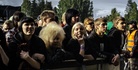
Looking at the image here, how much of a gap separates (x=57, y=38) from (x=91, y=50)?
42.8 inches

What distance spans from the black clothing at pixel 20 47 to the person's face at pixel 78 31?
1127 mm

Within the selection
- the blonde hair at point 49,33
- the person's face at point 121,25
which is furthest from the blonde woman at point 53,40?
the person's face at point 121,25

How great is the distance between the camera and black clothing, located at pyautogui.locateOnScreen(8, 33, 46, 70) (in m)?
4.43

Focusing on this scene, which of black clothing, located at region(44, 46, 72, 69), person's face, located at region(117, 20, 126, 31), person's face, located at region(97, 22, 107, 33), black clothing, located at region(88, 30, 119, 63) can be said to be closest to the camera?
black clothing, located at region(44, 46, 72, 69)

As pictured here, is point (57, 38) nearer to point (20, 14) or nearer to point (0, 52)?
point (0, 52)

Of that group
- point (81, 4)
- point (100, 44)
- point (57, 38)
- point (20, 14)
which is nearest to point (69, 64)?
point (57, 38)

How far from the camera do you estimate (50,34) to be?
4969 mm

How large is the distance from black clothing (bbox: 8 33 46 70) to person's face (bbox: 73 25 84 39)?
1.13 m

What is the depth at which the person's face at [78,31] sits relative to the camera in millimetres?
5715

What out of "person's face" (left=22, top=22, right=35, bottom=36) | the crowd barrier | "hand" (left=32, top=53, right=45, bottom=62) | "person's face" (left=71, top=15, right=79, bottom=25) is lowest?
the crowd barrier

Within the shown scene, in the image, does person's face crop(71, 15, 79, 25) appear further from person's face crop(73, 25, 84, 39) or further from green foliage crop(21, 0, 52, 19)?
green foliage crop(21, 0, 52, 19)

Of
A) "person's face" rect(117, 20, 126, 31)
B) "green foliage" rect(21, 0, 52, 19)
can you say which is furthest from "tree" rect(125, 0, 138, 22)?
"person's face" rect(117, 20, 126, 31)

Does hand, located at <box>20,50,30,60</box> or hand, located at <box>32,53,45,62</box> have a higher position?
hand, located at <box>20,50,30,60</box>

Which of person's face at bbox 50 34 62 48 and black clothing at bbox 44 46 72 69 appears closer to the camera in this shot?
black clothing at bbox 44 46 72 69
